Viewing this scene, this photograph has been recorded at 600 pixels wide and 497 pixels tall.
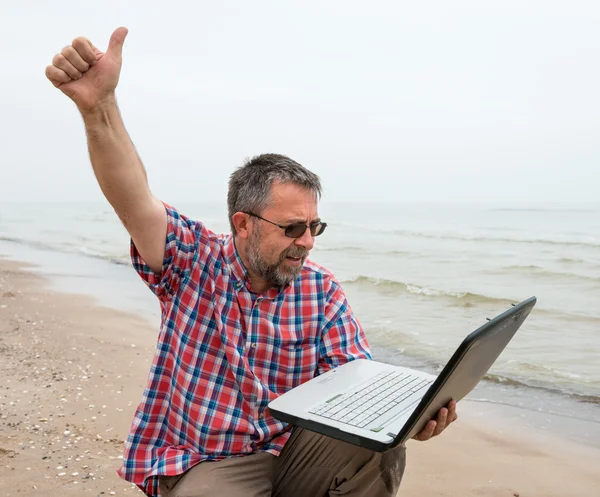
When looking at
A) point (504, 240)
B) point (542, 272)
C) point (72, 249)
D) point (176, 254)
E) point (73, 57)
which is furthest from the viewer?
point (504, 240)

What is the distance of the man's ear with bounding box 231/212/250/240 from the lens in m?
2.64

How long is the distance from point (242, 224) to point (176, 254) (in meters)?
0.31

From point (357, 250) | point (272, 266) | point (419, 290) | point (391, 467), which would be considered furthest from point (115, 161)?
point (357, 250)

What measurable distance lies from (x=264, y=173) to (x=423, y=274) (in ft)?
46.9

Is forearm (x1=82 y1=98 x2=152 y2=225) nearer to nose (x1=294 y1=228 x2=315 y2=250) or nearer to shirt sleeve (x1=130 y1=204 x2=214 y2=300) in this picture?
shirt sleeve (x1=130 y1=204 x2=214 y2=300)

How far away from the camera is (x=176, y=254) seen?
2508 millimetres

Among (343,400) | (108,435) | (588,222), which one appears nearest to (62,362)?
(108,435)

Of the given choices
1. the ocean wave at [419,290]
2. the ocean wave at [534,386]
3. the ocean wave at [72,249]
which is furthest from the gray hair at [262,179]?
the ocean wave at [72,249]

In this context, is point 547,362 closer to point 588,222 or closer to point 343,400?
point 343,400

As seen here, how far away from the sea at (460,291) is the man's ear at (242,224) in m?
4.02

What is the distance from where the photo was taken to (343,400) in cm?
229

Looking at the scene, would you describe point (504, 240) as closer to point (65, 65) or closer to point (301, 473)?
point (301, 473)

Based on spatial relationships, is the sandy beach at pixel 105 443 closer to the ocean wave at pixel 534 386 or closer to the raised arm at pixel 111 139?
the ocean wave at pixel 534 386

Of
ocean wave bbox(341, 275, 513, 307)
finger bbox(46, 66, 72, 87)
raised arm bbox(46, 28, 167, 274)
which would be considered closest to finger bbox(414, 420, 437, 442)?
raised arm bbox(46, 28, 167, 274)
